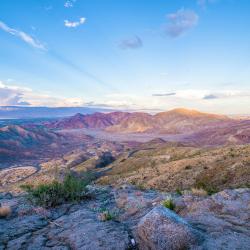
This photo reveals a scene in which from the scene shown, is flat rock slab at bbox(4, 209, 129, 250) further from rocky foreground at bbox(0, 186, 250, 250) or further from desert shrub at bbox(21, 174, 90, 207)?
desert shrub at bbox(21, 174, 90, 207)

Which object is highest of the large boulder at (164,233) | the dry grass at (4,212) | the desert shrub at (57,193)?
the large boulder at (164,233)

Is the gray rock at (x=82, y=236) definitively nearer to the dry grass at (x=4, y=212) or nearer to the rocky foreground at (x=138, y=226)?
the rocky foreground at (x=138, y=226)

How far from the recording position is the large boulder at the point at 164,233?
20.0ft

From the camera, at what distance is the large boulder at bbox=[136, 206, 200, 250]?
6094 millimetres

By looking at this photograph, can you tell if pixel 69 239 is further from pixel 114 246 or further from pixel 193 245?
pixel 193 245

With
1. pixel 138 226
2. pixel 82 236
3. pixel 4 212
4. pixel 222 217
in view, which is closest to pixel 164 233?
pixel 138 226

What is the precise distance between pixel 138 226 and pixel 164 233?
0.75 m

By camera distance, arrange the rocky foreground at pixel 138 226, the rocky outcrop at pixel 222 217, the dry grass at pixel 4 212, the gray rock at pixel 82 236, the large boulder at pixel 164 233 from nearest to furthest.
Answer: the large boulder at pixel 164 233
the rocky foreground at pixel 138 226
the rocky outcrop at pixel 222 217
the gray rock at pixel 82 236
the dry grass at pixel 4 212

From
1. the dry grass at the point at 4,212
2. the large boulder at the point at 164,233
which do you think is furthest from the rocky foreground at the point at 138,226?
the dry grass at the point at 4,212

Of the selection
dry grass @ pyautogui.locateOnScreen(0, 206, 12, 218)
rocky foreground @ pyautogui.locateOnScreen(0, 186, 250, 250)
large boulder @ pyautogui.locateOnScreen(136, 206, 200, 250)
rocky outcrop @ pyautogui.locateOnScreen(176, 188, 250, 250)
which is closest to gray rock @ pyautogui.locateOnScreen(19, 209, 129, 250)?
rocky foreground @ pyautogui.locateOnScreen(0, 186, 250, 250)

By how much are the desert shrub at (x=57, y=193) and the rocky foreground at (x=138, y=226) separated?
442 mm

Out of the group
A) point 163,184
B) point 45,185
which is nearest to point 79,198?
point 45,185

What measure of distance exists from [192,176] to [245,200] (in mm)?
22480

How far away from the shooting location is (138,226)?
6766 millimetres
